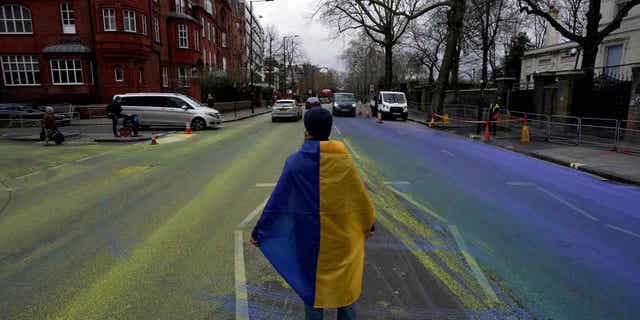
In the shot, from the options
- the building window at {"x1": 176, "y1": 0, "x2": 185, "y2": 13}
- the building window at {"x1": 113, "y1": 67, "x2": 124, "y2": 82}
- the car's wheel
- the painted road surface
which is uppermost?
the building window at {"x1": 176, "y1": 0, "x2": 185, "y2": 13}

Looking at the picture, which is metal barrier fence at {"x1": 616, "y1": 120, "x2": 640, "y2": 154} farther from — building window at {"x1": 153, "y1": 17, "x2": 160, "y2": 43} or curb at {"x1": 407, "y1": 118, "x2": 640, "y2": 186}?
building window at {"x1": 153, "y1": 17, "x2": 160, "y2": 43}

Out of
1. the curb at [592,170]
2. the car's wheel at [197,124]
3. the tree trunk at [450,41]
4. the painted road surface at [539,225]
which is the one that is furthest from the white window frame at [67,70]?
the curb at [592,170]

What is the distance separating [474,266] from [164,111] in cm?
2000

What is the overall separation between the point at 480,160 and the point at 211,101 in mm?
23989

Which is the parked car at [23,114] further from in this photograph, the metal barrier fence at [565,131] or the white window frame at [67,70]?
the metal barrier fence at [565,131]

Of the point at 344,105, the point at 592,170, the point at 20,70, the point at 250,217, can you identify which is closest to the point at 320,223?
the point at 250,217

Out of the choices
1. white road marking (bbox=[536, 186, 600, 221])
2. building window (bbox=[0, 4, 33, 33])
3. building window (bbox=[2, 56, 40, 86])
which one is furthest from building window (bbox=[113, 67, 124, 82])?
white road marking (bbox=[536, 186, 600, 221])

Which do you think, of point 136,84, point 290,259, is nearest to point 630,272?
point 290,259

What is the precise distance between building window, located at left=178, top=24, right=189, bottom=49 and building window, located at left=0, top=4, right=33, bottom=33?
12371 millimetres

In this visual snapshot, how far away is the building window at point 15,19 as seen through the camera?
30.4 metres

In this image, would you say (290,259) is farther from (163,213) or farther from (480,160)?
(480,160)

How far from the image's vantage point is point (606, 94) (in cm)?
1620

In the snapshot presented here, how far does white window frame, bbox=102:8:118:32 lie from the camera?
30.5 m

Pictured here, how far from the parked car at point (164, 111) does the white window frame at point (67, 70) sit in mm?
13243
